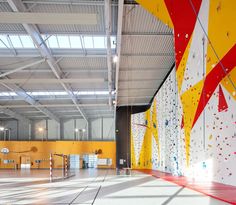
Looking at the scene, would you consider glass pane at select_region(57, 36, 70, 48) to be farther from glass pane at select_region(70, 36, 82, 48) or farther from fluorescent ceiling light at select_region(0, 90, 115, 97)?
fluorescent ceiling light at select_region(0, 90, 115, 97)

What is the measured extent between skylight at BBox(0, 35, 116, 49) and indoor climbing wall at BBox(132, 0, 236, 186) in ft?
15.6

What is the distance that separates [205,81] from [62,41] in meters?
8.70

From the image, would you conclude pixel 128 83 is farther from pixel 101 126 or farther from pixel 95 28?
pixel 101 126

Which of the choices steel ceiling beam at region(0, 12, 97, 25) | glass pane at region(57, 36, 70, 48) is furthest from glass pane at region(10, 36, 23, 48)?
steel ceiling beam at region(0, 12, 97, 25)

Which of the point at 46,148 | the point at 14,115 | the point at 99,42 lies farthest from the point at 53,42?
the point at 46,148

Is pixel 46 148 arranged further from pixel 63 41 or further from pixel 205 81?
pixel 205 81

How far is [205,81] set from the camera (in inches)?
470

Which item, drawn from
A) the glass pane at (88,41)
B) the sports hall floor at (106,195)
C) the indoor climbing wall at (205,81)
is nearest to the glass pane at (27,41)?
the glass pane at (88,41)

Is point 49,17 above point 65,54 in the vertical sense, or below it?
below

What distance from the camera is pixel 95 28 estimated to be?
50.5ft

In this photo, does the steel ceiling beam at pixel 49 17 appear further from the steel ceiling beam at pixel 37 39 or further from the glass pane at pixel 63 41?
the glass pane at pixel 63 41

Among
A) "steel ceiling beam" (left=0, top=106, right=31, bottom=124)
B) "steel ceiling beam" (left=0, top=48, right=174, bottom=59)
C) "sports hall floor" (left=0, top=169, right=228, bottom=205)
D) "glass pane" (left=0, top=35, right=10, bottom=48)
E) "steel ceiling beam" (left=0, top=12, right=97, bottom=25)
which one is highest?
"glass pane" (left=0, top=35, right=10, bottom=48)

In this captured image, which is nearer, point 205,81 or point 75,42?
point 205,81

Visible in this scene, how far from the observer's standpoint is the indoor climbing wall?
9.93 meters
